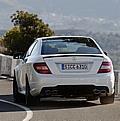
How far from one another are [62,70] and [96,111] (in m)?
1.29

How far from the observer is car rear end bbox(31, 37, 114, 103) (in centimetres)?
1481

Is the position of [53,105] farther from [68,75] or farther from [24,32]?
[24,32]

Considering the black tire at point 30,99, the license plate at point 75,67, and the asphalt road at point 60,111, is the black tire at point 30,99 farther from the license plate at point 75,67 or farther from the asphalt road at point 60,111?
the license plate at point 75,67

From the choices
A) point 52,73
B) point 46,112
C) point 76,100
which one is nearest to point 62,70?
point 52,73

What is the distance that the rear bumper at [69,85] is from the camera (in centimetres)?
1480

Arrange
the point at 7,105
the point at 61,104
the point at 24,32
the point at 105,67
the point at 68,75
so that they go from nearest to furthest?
the point at 68,75 → the point at 105,67 → the point at 7,105 → the point at 61,104 → the point at 24,32

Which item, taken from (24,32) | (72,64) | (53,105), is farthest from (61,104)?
(24,32)

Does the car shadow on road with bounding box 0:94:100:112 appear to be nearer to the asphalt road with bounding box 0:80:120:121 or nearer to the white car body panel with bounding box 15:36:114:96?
the asphalt road with bounding box 0:80:120:121

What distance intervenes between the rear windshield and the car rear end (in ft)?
0.95

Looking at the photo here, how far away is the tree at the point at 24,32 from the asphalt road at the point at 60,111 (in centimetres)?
3430

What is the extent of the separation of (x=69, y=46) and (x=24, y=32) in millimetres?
37573

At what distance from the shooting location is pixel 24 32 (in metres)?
53.1

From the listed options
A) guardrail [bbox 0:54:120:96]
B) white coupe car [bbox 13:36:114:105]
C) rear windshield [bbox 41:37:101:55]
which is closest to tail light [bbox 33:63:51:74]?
white coupe car [bbox 13:36:114:105]

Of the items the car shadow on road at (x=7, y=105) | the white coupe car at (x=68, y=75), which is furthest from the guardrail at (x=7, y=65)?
the white coupe car at (x=68, y=75)
